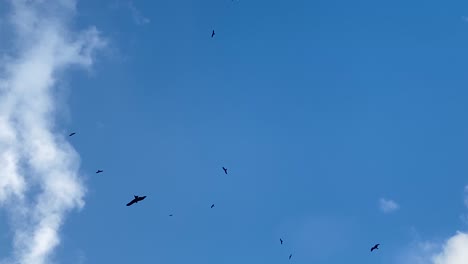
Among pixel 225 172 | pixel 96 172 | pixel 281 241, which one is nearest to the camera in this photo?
pixel 96 172

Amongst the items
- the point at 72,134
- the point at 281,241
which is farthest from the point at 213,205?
the point at 72,134

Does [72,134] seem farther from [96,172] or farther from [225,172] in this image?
[225,172]

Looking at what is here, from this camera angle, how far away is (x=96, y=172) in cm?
3941

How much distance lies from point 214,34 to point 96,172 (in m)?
14.7

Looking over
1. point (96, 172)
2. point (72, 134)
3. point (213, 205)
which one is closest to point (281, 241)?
point (213, 205)

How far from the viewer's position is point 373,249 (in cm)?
4162

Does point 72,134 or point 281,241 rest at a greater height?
point 72,134

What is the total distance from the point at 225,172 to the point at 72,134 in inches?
505

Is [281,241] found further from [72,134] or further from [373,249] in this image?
[72,134]

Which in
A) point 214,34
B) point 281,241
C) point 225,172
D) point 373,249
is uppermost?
point 214,34

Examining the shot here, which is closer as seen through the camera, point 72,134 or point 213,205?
point 72,134

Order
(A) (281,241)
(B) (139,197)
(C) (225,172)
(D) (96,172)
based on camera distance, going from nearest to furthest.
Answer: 1. (B) (139,197)
2. (D) (96,172)
3. (C) (225,172)
4. (A) (281,241)

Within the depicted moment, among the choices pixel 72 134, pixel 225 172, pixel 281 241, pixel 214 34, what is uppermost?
pixel 214 34

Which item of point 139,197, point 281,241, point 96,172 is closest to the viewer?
point 139,197
